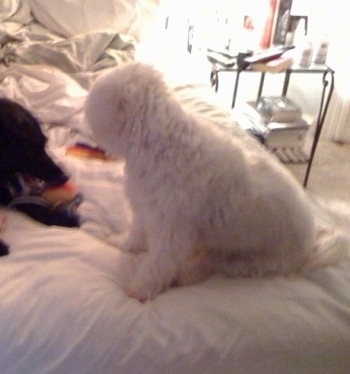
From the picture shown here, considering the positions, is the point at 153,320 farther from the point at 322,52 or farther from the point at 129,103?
the point at 322,52

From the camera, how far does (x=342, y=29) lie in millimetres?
2820

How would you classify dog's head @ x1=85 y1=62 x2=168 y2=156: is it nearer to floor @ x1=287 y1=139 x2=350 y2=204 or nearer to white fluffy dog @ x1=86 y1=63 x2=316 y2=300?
white fluffy dog @ x1=86 y1=63 x2=316 y2=300

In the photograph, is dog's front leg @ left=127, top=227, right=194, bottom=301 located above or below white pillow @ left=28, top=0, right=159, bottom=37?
below

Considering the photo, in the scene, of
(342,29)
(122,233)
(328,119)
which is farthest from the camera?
(328,119)

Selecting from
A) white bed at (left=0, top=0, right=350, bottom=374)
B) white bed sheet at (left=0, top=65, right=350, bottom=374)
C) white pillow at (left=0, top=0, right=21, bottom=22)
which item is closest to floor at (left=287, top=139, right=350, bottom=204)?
white bed at (left=0, top=0, right=350, bottom=374)

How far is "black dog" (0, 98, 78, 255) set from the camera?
1.20 metres

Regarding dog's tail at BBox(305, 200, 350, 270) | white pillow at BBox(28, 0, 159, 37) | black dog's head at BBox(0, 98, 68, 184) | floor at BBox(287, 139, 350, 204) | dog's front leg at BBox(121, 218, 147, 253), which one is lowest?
floor at BBox(287, 139, 350, 204)

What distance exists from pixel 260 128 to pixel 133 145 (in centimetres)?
160

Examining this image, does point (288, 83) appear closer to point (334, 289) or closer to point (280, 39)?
point (280, 39)

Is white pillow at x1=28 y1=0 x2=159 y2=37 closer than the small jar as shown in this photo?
Yes

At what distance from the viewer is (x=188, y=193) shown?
101 cm

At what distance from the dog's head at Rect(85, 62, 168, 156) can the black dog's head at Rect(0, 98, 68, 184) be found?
28cm

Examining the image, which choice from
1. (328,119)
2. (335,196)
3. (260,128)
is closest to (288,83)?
(328,119)

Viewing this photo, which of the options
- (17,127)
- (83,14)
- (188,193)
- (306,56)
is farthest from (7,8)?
(188,193)
